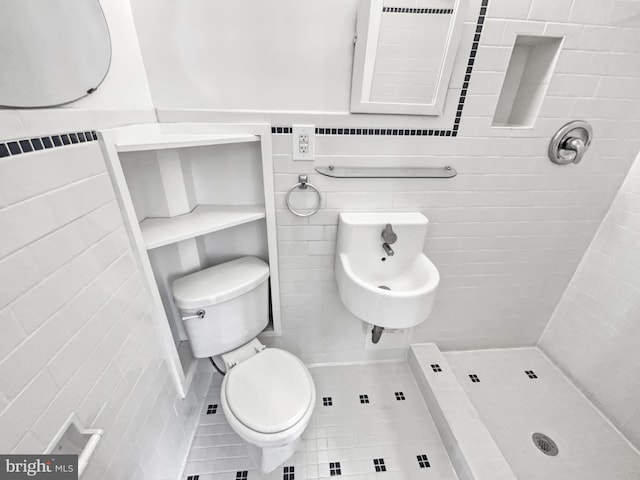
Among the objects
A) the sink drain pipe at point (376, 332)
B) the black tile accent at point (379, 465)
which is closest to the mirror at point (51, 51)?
the sink drain pipe at point (376, 332)

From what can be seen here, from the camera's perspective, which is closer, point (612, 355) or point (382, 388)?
point (612, 355)

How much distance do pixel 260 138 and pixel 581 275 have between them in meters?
1.82

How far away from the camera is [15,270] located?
0.52 metres

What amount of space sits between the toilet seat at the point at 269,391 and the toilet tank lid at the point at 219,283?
0.33m

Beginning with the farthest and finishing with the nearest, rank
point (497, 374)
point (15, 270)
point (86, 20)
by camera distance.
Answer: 1. point (497, 374)
2. point (86, 20)
3. point (15, 270)

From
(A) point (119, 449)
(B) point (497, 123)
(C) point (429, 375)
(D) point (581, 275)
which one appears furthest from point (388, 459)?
(B) point (497, 123)

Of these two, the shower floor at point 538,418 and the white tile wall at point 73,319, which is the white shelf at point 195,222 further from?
the shower floor at point 538,418

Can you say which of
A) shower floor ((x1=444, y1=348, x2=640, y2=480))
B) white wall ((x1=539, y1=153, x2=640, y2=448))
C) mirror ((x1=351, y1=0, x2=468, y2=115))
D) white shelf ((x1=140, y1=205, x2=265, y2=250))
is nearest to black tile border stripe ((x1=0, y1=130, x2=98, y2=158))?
white shelf ((x1=140, y1=205, x2=265, y2=250))

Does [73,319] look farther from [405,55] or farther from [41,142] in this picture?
[405,55]

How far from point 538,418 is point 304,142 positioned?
5.91ft

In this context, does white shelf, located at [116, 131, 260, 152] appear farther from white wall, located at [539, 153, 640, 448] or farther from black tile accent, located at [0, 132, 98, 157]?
A: white wall, located at [539, 153, 640, 448]

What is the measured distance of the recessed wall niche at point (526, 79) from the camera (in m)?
1.09

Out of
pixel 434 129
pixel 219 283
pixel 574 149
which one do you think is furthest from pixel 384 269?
pixel 574 149

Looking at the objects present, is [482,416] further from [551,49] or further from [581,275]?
[551,49]
